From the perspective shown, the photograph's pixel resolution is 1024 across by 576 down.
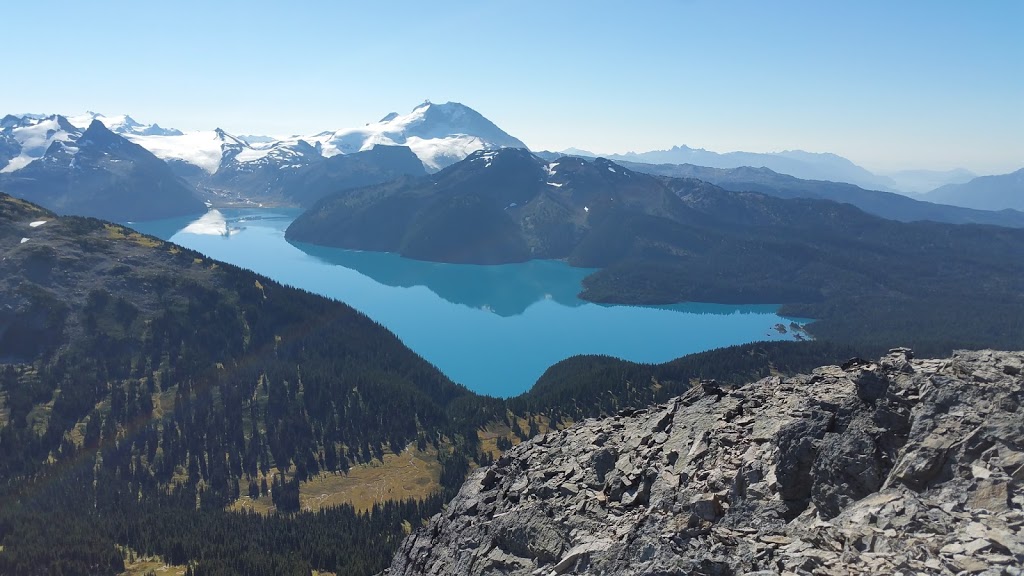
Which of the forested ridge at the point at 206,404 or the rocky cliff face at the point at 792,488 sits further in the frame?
the forested ridge at the point at 206,404

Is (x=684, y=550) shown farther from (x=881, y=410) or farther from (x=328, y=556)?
(x=328, y=556)

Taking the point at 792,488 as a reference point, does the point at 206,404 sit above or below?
below

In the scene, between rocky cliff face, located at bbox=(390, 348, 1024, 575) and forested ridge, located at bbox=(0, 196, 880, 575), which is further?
forested ridge, located at bbox=(0, 196, 880, 575)

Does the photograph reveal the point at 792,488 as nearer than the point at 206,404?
Yes

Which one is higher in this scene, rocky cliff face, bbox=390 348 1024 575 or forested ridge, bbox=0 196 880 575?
rocky cliff face, bbox=390 348 1024 575
